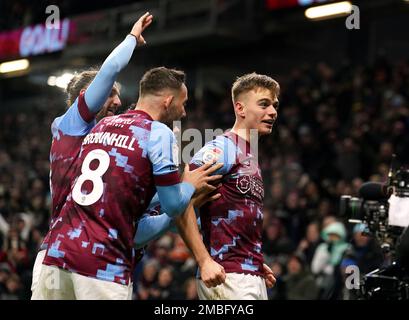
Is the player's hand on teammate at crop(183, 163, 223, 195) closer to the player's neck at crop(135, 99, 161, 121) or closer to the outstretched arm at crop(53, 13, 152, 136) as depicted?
the player's neck at crop(135, 99, 161, 121)

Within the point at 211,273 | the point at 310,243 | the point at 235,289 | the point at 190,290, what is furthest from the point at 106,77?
the point at 310,243

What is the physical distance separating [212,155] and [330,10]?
1075 cm

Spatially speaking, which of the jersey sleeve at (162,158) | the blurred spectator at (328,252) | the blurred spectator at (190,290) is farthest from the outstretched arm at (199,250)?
the blurred spectator at (190,290)

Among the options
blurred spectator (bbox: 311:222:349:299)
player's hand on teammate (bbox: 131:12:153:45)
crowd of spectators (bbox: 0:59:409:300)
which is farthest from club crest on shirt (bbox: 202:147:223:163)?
blurred spectator (bbox: 311:222:349:299)

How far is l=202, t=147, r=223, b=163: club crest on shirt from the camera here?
472 cm

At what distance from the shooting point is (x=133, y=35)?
4.70 m

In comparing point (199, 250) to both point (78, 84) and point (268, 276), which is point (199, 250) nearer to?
point (268, 276)

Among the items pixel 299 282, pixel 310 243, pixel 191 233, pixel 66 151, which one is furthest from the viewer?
pixel 310 243

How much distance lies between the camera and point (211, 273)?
14.6 ft

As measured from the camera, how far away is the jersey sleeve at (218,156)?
4727mm

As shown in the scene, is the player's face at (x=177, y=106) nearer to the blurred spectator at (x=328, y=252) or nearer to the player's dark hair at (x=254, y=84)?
the player's dark hair at (x=254, y=84)

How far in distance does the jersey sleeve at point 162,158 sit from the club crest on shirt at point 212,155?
1.54 feet

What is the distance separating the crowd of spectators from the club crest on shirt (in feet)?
12.9
